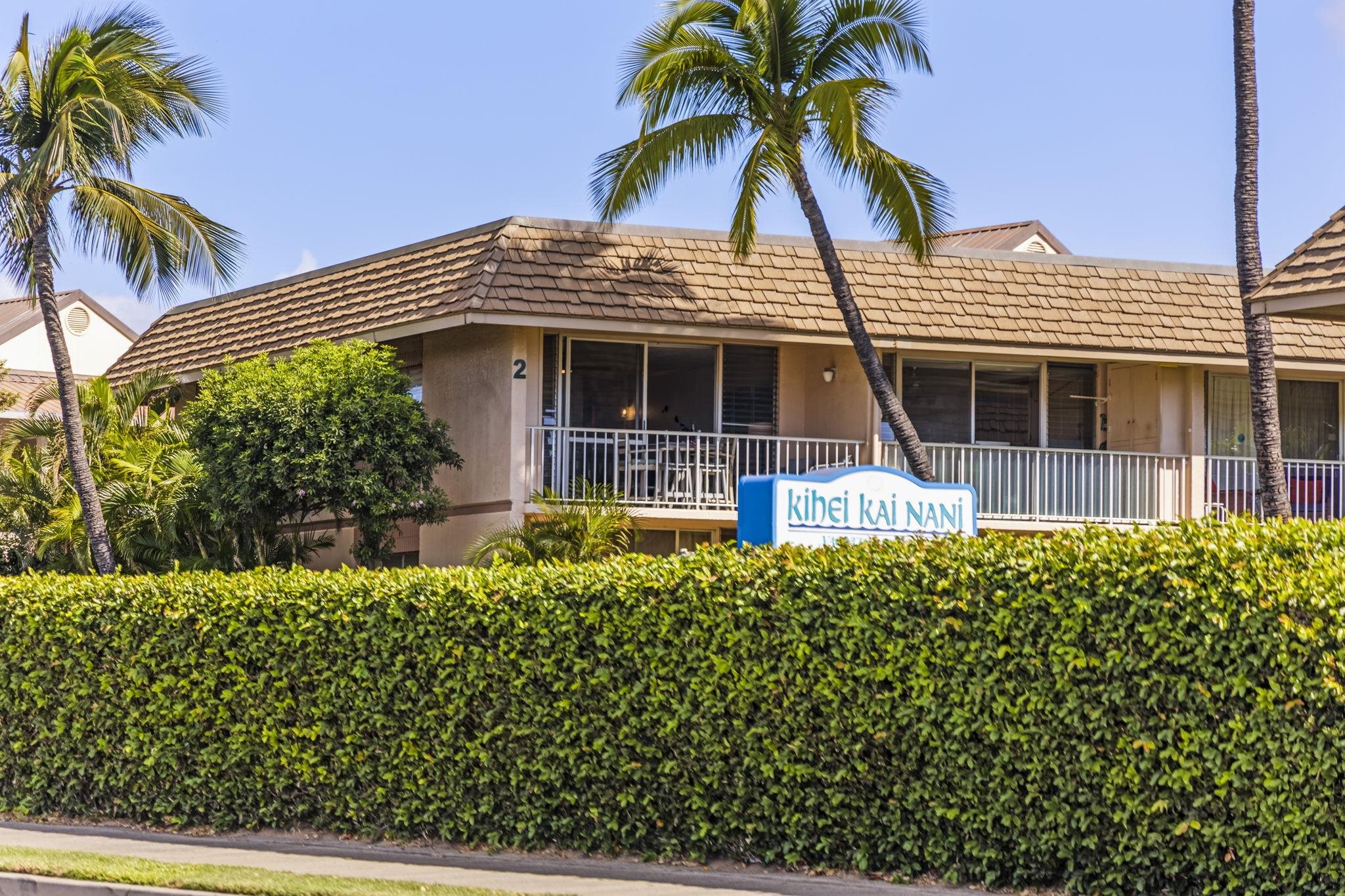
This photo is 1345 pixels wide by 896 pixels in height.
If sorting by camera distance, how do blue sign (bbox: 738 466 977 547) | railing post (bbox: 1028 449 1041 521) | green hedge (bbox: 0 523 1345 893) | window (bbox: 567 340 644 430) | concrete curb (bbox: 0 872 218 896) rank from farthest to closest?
railing post (bbox: 1028 449 1041 521)
window (bbox: 567 340 644 430)
blue sign (bbox: 738 466 977 547)
concrete curb (bbox: 0 872 218 896)
green hedge (bbox: 0 523 1345 893)

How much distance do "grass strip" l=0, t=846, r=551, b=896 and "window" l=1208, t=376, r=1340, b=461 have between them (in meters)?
15.9

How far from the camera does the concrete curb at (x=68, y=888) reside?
10.1m

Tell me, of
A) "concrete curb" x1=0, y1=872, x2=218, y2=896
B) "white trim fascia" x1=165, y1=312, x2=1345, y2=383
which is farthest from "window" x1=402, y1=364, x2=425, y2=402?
"concrete curb" x1=0, y1=872, x2=218, y2=896

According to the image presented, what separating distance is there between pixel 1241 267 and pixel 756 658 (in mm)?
7745

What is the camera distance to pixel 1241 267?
15.4 metres

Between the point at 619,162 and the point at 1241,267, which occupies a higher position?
the point at 619,162

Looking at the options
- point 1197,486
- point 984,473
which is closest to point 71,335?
point 984,473

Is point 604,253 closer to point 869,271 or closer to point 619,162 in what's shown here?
point 619,162

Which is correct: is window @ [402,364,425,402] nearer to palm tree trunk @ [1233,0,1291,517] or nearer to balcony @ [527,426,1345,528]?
balcony @ [527,426,1345,528]

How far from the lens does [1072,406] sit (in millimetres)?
22750

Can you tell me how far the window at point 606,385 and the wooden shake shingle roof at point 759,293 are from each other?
1.14m

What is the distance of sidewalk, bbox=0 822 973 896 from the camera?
9.85m

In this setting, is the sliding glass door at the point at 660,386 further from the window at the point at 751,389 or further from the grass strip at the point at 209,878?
the grass strip at the point at 209,878

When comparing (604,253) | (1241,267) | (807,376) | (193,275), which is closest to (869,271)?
(807,376)
